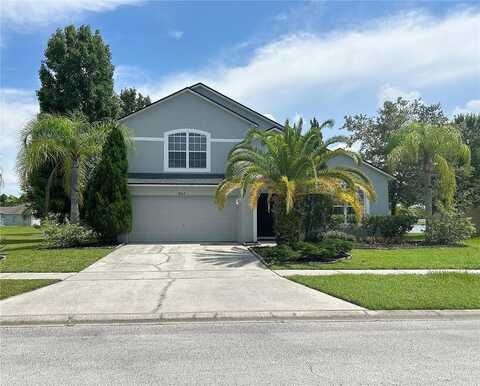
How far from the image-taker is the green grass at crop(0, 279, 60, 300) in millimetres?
9219

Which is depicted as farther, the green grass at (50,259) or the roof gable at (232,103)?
the roof gable at (232,103)

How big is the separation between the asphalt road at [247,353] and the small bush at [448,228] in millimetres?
13271

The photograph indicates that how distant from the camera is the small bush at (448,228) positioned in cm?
1947

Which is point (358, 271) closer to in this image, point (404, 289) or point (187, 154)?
point (404, 289)

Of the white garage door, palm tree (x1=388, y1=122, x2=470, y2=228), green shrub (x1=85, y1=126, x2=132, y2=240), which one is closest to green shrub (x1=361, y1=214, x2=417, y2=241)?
palm tree (x1=388, y1=122, x2=470, y2=228)

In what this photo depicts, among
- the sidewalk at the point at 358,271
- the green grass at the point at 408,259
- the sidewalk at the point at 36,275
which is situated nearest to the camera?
the sidewalk at the point at 36,275

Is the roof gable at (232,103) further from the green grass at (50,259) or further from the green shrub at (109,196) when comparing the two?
the green grass at (50,259)

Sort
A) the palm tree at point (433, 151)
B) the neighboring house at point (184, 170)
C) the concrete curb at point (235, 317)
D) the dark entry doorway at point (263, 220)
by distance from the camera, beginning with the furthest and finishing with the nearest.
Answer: the dark entry doorway at point (263, 220) → the neighboring house at point (184, 170) → the palm tree at point (433, 151) → the concrete curb at point (235, 317)

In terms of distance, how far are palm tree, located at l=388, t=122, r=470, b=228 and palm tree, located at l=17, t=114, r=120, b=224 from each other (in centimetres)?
1409

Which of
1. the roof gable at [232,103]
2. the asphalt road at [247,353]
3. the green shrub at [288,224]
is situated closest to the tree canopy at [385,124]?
the roof gable at [232,103]

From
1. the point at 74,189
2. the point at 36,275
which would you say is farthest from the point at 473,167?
the point at 36,275

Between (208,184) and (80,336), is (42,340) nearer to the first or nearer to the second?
(80,336)

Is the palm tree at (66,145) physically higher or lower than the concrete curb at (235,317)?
higher

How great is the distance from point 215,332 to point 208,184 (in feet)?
45.9
